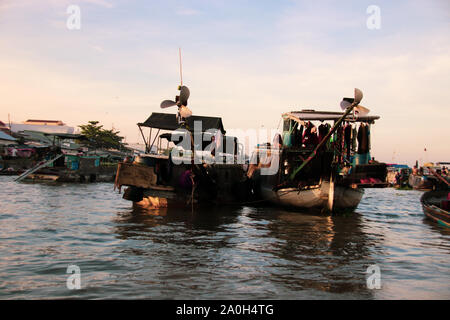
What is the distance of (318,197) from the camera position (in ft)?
49.8

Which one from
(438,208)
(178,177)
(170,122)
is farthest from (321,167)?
(170,122)

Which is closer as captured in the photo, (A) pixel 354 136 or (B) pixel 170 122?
(A) pixel 354 136

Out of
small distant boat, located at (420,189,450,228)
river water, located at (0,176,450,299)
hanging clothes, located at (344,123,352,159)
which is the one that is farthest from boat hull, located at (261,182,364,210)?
small distant boat, located at (420,189,450,228)

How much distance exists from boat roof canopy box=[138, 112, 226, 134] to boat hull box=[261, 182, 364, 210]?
19.2ft

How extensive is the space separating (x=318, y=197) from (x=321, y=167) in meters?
1.37

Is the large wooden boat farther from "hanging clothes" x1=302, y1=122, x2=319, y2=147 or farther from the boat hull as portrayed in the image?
"hanging clothes" x1=302, y1=122, x2=319, y2=147

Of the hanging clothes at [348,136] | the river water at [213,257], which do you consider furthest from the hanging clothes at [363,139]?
the river water at [213,257]

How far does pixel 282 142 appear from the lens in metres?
18.1

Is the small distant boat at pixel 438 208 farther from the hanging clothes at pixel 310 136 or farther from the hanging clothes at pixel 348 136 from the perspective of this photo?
the hanging clothes at pixel 310 136

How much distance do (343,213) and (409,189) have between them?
28.7 m

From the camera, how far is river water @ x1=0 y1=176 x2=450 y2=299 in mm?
6055

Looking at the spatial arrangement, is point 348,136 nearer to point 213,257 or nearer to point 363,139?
point 363,139
